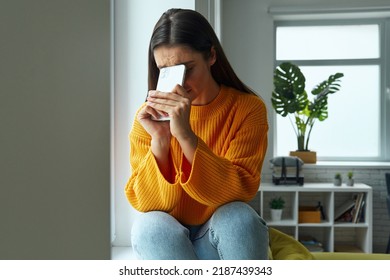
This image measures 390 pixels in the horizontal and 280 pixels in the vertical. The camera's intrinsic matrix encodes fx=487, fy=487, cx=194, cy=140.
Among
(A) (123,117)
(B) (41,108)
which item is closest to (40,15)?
(B) (41,108)

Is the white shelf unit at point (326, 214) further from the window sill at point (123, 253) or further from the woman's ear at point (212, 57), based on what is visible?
the woman's ear at point (212, 57)

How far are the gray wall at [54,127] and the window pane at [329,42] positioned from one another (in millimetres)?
3933

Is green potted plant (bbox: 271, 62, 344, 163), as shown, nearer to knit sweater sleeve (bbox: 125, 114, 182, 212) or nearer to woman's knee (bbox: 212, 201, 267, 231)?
knit sweater sleeve (bbox: 125, 114, 182, 212)

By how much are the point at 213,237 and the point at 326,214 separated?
2.77 m

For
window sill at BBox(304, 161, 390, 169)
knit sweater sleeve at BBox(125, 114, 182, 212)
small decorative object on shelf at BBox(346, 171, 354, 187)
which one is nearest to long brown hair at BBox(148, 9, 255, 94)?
knit sweater sleeve at BBox(125, 114, 182, 212)

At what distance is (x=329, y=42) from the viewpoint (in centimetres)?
392

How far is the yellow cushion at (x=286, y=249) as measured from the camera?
156 centimetres

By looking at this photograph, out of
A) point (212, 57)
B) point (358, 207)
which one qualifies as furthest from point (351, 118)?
point (212, 57)

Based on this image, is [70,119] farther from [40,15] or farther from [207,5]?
[207,5]

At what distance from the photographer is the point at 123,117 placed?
2.17m

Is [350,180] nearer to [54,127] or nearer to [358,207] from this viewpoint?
[358,207]

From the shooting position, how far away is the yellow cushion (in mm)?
1556

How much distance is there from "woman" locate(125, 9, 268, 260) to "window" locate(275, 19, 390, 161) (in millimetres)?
2735

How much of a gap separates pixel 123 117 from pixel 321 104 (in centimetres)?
188
